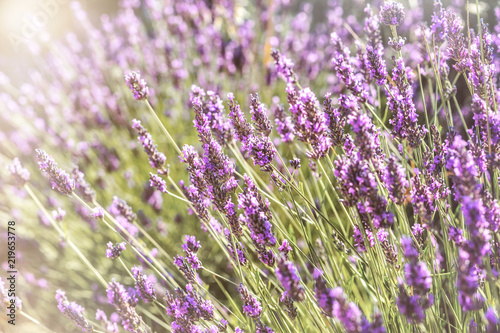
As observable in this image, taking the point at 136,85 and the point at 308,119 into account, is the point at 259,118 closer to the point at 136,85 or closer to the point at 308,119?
the point at 308,119

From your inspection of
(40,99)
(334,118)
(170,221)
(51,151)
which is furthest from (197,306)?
(40,99)

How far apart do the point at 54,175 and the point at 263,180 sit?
2.01m

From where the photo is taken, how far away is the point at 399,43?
1.48m

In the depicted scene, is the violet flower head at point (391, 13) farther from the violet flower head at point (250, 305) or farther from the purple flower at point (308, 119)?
the violet flower head at point (250, 305)

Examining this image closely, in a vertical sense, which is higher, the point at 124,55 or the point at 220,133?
the point at 124,55

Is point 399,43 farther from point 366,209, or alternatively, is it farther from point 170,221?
point 170,221

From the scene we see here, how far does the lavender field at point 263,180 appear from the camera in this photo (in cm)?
119

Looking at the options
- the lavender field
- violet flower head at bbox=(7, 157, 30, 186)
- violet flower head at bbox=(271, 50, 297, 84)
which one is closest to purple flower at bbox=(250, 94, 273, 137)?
the lavender field

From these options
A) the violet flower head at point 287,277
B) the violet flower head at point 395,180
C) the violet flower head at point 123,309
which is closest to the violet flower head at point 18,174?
the violet flower head at point 123,309

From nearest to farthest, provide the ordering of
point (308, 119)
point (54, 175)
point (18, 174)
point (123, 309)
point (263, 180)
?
point (308, 119)
point (123, 309)
point (54, 175)
point (18, 174)
point (263, 180)

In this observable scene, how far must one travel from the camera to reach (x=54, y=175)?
1.46 m

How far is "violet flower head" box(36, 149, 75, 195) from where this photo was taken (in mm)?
1458

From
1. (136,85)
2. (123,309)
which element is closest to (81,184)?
(136,85)

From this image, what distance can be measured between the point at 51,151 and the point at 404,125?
3.31 metres
